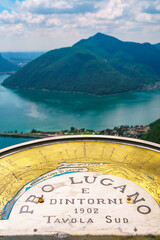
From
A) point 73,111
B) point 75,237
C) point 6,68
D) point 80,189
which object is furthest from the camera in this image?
point 6,68

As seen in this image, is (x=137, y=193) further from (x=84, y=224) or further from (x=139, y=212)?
(x=84, y=224)

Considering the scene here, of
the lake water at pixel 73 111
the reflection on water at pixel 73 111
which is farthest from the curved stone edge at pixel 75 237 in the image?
the reflection on water at pixel 73 111

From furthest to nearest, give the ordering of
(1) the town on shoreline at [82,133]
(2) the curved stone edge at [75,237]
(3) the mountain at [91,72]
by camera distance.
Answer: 1. (3) the mountain at [91,72]
2. (1) the town on shoreline at [82,133]
3. (2) the curved stone edge at [75,237]

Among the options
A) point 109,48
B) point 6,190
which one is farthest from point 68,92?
point 6,190

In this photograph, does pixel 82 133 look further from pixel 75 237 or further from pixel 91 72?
pixel 91 72

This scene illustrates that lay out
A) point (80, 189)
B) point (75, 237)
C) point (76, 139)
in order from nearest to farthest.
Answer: point (75, 237)
point (80, 189)
point (76, 139)

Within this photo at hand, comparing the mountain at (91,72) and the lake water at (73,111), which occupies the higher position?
the mountain at (91,72)

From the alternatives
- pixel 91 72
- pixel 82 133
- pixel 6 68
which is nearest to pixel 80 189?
pixel 82 133

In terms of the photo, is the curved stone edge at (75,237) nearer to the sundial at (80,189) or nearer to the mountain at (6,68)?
the sundial at (80,189)
